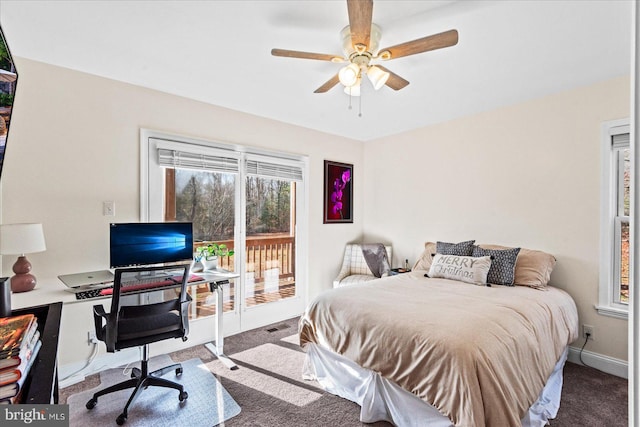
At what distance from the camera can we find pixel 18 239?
2072mm

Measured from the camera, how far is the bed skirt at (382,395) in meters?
1.84

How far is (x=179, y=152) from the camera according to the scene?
10.3 ft

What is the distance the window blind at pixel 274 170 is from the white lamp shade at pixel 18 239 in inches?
78.2

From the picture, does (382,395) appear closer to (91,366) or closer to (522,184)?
(91,366)

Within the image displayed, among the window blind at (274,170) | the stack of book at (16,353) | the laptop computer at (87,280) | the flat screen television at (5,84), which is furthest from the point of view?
the window blind at (274,170)

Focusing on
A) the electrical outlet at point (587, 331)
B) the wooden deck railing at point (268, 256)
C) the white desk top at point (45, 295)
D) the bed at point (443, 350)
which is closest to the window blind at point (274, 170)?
the wooden deck railing at point (268, 256)

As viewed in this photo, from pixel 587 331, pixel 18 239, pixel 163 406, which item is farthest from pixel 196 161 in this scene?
pixel 587 331

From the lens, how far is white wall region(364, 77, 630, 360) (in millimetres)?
2812

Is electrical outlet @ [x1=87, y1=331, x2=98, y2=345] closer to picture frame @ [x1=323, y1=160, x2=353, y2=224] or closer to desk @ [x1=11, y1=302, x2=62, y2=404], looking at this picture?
desk @ [x1=11, y1=302, x2=62, y2=404]

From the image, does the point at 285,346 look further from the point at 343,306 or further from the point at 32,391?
the point at 32,391

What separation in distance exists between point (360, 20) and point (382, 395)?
2.21 m

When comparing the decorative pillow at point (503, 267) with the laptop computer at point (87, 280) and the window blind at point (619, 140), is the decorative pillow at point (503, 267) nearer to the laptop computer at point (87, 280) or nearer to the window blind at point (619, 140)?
the window blind at point (619, 140)

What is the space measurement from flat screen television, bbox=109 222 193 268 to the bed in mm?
1301

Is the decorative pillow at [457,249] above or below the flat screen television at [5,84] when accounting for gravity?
below
